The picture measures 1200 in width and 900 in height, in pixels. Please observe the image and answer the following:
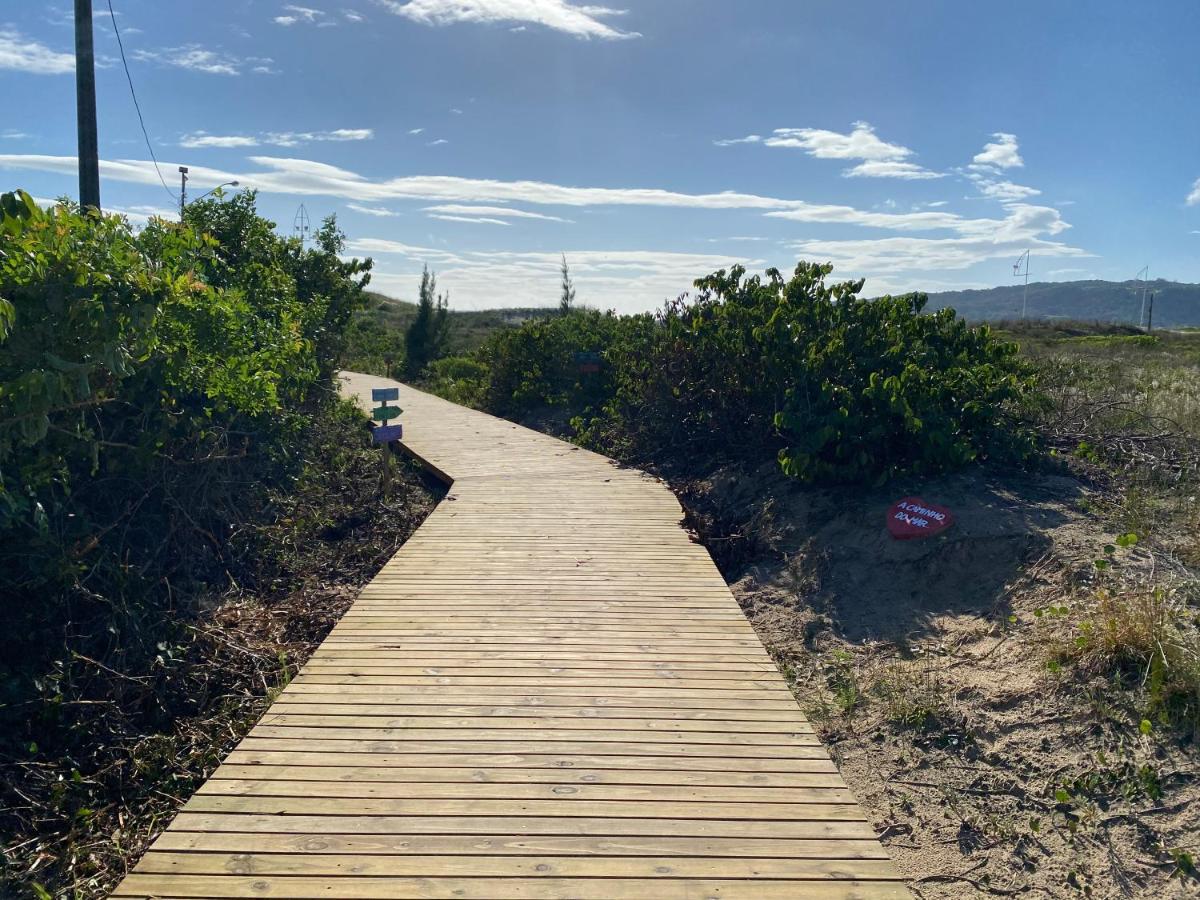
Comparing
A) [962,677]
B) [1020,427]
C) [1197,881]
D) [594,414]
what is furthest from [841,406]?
[594,414]

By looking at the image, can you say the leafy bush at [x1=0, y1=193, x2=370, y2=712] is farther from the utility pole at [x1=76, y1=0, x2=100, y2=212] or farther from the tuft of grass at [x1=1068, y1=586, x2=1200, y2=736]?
the tuft of grass at [x1=1068, y1=586, x2=1200, y2=736]

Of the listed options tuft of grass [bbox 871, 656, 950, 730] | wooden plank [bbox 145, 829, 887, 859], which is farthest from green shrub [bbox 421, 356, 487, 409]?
wooden plank [bbox 145, 829, 887, 859]

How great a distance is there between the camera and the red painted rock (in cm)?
648

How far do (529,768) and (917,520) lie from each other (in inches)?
167

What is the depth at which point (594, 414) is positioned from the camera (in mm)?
15234

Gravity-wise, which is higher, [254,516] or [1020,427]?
[1020,427]

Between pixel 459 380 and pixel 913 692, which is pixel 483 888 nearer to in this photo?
pixel 913 692

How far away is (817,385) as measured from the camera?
8.41m

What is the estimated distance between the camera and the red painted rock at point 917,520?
6.48 m

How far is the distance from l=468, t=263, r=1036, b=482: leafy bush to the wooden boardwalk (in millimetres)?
2573

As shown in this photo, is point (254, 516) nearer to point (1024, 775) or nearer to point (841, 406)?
point (841, 406)

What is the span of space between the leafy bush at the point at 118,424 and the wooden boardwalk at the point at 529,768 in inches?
70.6

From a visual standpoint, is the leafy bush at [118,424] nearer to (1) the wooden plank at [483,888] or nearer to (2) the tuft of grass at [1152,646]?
(1) the wooden plank at [483,888]

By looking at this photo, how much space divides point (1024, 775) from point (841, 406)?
439 cm
